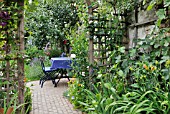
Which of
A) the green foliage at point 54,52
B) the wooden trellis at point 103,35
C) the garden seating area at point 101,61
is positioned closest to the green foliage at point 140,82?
the garden seating area at point 101,61

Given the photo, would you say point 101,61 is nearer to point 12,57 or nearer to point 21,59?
point 21,59

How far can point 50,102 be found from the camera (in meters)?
4.11

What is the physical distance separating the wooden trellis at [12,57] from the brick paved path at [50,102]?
638 millimetres

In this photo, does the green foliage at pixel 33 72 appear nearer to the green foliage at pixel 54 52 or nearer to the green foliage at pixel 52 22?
the green foliage at pixel 54 52

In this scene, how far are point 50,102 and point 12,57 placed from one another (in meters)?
2.04

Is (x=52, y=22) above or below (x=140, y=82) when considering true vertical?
above

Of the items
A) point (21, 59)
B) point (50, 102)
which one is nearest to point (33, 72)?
point (50, 102)

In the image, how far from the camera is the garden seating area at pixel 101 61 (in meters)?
2.28

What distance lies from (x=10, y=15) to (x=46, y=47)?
7321 mm

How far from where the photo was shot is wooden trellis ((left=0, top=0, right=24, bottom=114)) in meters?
2.25

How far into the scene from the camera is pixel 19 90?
2.44 meters

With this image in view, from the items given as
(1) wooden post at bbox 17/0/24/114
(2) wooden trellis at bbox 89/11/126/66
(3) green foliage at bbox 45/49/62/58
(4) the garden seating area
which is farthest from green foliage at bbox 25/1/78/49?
(1) wooden post at bbox 17/0/24/114

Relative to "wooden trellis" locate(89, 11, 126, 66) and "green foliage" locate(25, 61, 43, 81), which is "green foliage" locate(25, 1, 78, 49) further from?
"wooden trellis" locate(89, 11, 126, 66)

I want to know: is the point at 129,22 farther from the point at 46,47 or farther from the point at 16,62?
the point at 46,47
